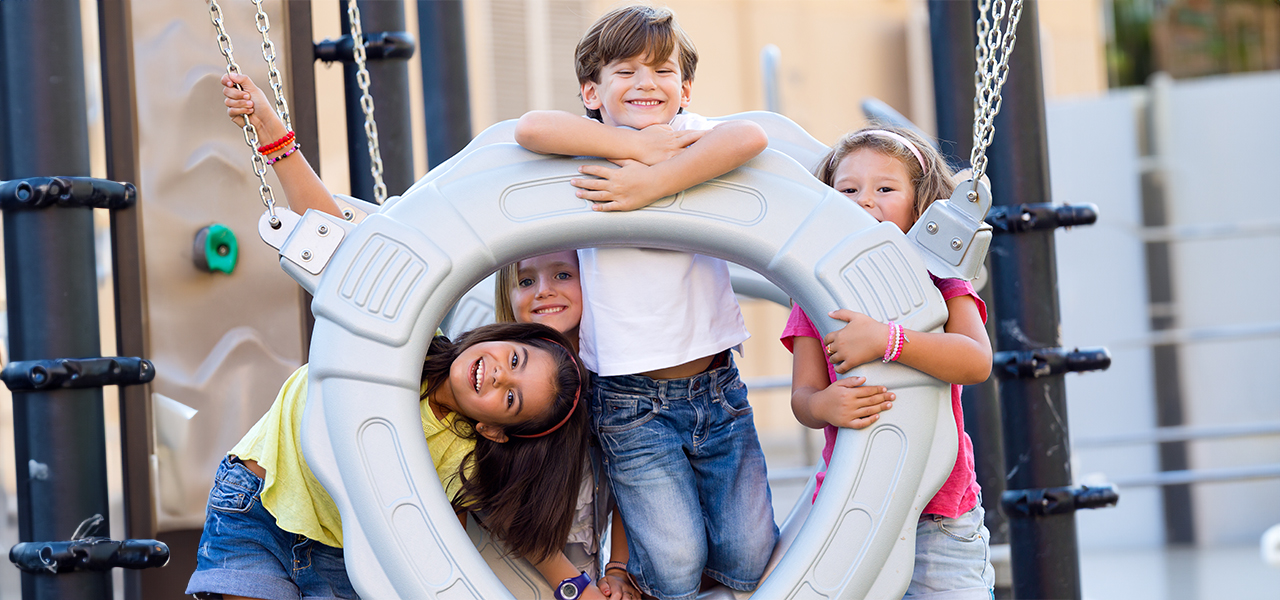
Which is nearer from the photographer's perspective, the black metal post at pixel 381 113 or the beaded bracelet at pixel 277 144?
the beaded bracelet at pixel 277 144

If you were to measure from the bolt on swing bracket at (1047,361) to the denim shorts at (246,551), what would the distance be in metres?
1.22

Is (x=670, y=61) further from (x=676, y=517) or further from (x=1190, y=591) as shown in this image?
(x=1190, y=591)

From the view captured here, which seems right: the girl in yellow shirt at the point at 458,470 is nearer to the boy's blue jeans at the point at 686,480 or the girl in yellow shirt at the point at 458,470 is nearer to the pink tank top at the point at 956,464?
the boy's blue jeans at the point at 686,480

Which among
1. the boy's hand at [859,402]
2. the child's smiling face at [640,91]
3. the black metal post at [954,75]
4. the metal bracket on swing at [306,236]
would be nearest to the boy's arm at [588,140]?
the child's smiling face at [640,91]

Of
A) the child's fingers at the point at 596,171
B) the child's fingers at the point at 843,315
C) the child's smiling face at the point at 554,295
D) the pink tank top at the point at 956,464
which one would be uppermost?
the child's fingers at the point at 596,171

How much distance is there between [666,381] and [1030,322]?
75 cm

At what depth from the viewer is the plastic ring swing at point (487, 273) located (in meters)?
1.36

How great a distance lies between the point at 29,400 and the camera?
1682mm

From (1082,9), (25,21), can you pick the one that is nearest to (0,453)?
(25,21)

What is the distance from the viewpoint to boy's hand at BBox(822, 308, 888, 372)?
139 cm

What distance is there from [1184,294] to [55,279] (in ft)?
14.0

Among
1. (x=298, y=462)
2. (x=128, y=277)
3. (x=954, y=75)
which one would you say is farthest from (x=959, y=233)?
(x=128, y=277)

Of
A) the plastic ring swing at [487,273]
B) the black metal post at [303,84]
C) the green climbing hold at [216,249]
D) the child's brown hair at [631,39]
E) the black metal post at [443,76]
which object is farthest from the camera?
the black metal post at [443,76]

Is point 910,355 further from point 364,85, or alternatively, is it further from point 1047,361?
point 364,85
